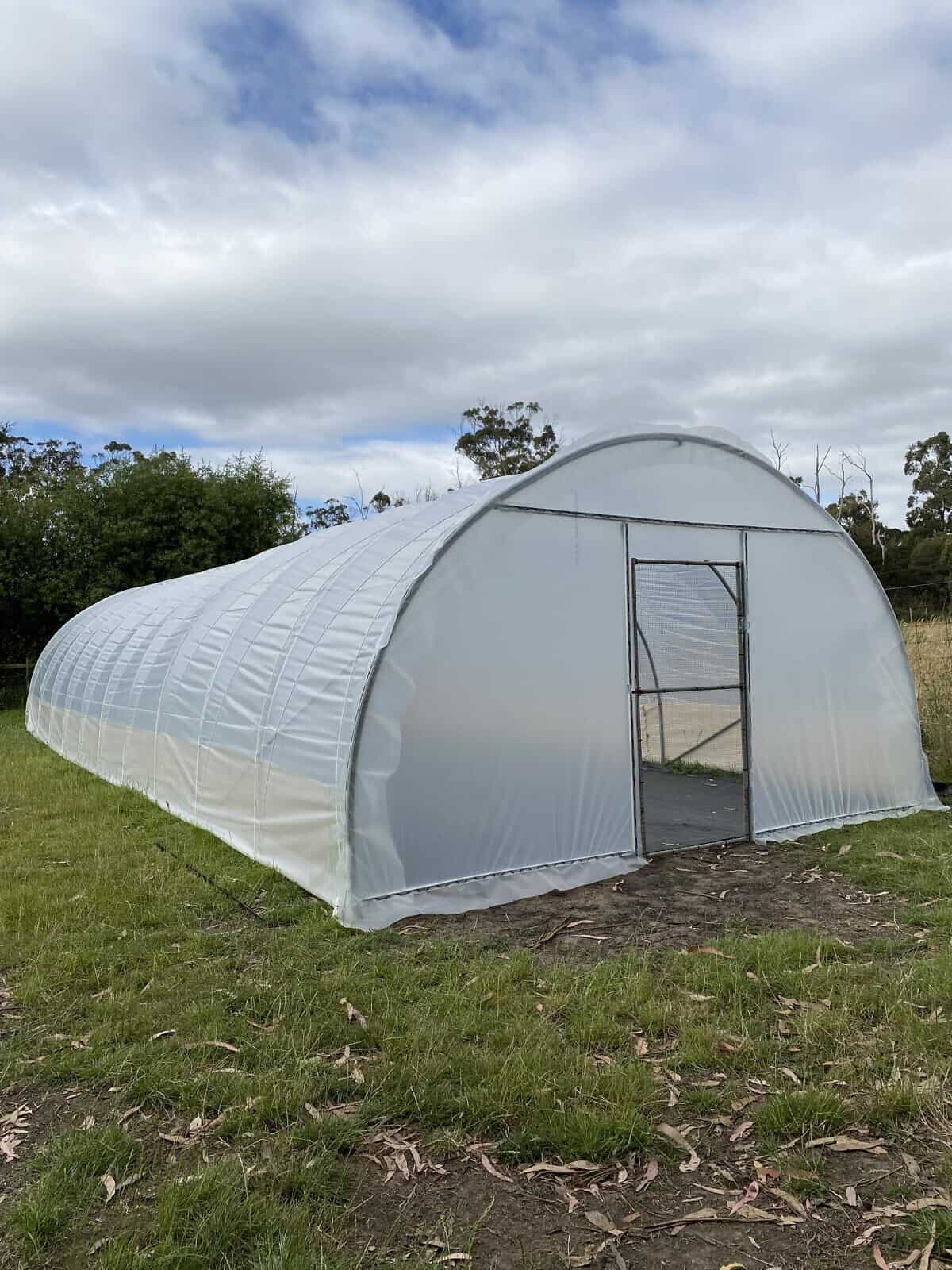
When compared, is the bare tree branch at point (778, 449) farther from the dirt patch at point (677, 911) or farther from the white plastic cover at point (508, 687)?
the dirt patch at point (677, 911)

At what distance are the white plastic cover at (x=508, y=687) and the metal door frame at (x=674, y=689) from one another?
48mm

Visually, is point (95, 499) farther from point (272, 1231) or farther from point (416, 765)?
point (272, 1231)

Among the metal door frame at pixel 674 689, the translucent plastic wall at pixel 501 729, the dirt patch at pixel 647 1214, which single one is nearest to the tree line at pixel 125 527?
the metal door frame at pixel 674 689

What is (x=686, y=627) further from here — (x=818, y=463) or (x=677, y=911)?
(x=818, y=463)

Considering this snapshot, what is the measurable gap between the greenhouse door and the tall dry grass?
6.60 feet

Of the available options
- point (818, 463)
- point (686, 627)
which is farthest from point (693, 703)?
point (818, 463)

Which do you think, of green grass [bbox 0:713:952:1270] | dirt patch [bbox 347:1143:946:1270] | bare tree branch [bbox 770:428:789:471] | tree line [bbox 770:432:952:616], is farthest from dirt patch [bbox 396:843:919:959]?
tree line [bbox 770:432:952:616]

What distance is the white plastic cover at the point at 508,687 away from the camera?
236 inches

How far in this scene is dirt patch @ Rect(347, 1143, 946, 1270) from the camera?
8.84 ft

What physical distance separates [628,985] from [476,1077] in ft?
3.69

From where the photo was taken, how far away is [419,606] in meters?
6.11

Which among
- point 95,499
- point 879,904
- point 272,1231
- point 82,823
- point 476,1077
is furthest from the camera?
point 95,499

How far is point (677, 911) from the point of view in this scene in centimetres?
578

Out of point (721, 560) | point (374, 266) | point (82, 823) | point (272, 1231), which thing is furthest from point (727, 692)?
point (374, 266)
